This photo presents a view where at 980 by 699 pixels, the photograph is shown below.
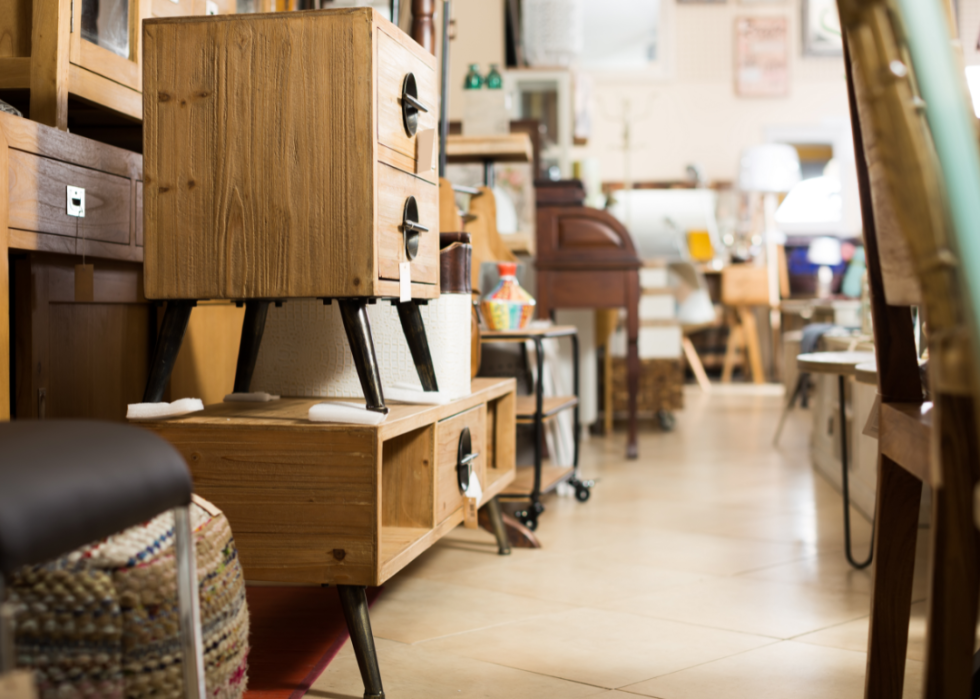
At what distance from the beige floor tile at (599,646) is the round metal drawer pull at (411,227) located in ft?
2.37

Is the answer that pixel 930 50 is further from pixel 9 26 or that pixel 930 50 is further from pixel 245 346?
pixel 9 26

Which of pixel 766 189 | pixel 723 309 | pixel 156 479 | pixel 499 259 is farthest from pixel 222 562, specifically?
pixel 723 309

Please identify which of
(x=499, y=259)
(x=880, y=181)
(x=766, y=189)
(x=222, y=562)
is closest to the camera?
(x=880, y=181)

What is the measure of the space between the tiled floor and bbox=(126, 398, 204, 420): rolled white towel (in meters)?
0.50

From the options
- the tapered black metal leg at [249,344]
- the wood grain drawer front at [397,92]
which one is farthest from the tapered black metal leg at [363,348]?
the tapered black metal leg at [249,344]

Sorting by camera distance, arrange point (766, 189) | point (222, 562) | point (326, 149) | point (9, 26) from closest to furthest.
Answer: point (222, 562)
point (326, 149)
point (9, 26)
point (766, 189)

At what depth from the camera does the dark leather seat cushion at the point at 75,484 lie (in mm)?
649

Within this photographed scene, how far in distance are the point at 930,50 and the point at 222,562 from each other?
89 centimetres

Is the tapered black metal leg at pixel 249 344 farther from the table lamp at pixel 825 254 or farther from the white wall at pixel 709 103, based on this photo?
the white wall at pixel 709 103

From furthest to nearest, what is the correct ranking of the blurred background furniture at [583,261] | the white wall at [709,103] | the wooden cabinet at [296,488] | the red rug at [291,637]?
the white wall at [709,103] → the blurred background furniture at [583,261] → the red rug at [291,637] → the wooden cabinet at [296,488]

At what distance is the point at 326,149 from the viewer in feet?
4.51

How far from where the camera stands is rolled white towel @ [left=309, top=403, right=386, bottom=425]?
135 cm

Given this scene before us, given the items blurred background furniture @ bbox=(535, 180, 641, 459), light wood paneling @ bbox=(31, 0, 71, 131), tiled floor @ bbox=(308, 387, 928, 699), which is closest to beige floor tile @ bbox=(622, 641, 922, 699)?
tiled floor @ bbox=(308, 387, 928, 699)

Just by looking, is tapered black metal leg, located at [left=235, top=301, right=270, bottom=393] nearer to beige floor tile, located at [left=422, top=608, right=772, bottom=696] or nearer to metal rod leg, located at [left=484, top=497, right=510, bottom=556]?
beige floor tile, located at [left=422, top=608, right=772, bottom=696]
